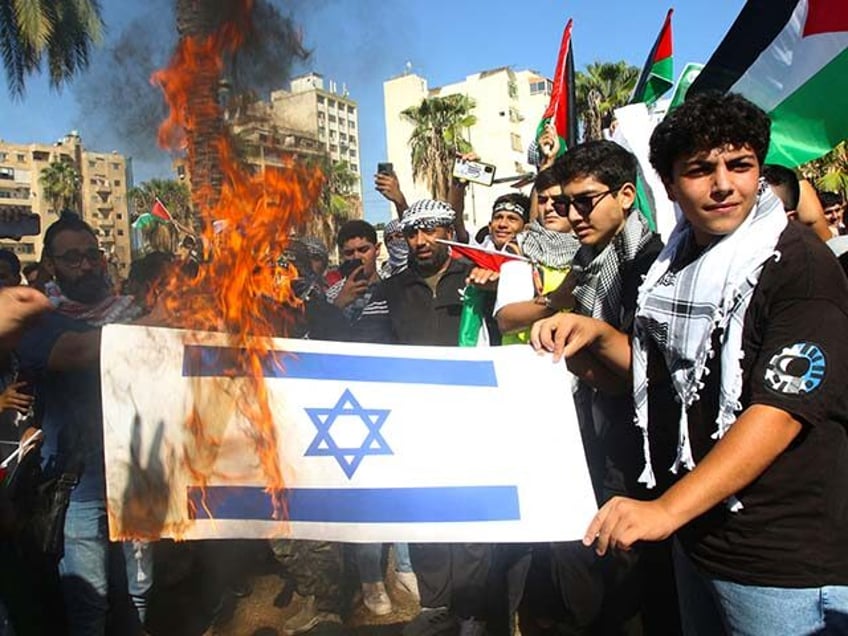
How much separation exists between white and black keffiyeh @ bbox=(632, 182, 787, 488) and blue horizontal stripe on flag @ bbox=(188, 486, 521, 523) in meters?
0.52

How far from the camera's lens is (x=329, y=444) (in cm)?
253

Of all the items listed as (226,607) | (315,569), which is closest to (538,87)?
(315,569)

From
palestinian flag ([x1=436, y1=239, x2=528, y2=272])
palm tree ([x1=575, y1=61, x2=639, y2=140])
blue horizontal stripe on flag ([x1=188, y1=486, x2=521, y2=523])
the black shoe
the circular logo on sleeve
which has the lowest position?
the black shoe

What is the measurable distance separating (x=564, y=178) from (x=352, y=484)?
169 centimetres

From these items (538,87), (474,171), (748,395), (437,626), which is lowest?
(437,626)

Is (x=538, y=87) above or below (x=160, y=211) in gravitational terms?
above

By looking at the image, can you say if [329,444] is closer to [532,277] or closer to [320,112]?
[532,277]

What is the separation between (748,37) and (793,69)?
0.39 meters

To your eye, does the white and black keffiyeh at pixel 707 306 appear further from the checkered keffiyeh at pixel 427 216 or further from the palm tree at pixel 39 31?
the palm tree at pixel 39 31

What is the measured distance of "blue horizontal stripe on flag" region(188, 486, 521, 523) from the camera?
96.7 inches

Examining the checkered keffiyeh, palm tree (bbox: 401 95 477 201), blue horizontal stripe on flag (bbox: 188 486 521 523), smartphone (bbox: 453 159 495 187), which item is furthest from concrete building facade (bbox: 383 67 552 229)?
blue horizontal stripe on flag (bbox: 188 486 521 523)

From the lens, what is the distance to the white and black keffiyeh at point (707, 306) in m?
1.88

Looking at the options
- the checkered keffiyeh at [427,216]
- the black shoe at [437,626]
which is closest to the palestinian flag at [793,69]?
the checkered keffiyeh at [427,216]

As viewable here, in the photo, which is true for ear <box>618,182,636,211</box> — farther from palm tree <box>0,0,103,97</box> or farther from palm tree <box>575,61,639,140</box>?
palm tree <box>575,61,639,140</box>
